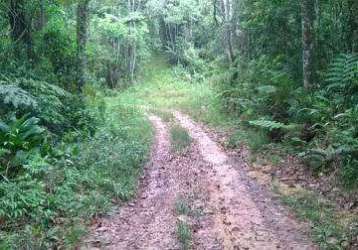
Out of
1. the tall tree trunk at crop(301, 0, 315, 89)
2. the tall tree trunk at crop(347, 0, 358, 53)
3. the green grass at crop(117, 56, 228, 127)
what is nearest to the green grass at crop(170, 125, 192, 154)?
the green grass at crop(117, 56, 228, 127)

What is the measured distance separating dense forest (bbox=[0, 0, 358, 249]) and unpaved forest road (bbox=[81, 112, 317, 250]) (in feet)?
1.39

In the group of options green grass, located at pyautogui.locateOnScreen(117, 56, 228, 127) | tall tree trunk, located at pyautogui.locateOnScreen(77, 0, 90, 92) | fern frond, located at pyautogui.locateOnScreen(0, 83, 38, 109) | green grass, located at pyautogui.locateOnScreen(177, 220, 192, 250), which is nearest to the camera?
green grass, located at pyautogui.locateOnScreen(177, 220, 192, 250)

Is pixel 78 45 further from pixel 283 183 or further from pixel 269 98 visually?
pixel 283 183

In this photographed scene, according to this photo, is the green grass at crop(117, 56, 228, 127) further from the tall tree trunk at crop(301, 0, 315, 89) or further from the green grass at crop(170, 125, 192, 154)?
the tall tree trunk at crop(301, 0, 315, 89)

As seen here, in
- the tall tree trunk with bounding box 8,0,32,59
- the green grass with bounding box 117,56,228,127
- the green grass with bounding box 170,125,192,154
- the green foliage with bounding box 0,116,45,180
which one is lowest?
the green grass with bounding box 117,56,228,127

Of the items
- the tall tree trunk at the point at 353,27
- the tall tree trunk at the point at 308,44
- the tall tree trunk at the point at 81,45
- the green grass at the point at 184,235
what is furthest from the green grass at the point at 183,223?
the tall tree trunk at the point at 81,45

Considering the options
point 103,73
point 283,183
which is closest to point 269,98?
point 283,183

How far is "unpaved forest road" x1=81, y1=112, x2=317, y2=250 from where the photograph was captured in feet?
21.0

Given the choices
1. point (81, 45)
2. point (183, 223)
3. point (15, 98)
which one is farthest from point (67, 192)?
point (81, 45)

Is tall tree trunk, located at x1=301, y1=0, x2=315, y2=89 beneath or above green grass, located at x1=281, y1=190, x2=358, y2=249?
above

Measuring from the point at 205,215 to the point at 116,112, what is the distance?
40.0 ft

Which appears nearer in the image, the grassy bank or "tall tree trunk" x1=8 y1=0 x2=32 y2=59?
the grassy bank

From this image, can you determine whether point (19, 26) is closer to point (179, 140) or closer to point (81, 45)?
point (81, 45)

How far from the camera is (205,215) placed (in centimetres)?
738
